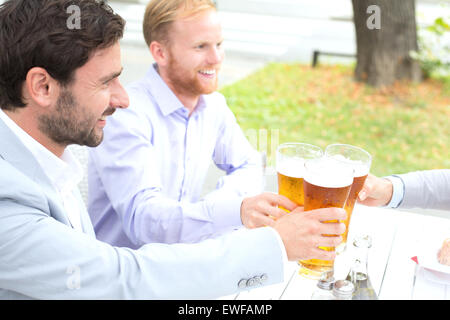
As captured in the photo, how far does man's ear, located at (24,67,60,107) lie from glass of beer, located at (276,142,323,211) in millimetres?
591

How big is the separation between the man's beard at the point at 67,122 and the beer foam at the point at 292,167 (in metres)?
0.52

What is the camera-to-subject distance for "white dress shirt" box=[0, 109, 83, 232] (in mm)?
1272

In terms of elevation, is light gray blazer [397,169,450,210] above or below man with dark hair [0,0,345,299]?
below

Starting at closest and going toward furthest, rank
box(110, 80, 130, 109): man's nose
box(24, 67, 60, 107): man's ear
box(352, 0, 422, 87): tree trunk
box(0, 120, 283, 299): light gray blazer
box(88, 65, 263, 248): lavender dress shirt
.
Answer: box(0, 120, 283, 299): light gray blazer
box(24, 67, 60, 107): man's ear
box(110, 80, 130, 109): man's nose
box(88, 65, 263, 248): lavender dress shirt
box(352, 0, 422, 87): tree trunk

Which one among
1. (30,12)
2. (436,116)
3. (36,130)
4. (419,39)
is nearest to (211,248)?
(36,130)

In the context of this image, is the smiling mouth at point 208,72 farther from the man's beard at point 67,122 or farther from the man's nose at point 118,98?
the man's beard at point 67,122

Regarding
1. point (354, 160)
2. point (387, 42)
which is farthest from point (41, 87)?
point (387, 42)

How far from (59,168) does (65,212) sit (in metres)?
0.17

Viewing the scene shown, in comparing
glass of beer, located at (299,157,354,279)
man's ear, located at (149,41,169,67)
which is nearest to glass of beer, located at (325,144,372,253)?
glass of beer, located at (299,157,354,279)

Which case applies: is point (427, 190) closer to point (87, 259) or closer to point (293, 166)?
point (293, 166)

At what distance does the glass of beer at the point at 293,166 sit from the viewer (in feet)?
4.38

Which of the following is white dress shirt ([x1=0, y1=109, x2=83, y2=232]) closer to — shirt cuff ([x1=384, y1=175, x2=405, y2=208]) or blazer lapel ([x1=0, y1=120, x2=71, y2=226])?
blazer lapel ([x1=0, y1=120, x2=71, y2=226])

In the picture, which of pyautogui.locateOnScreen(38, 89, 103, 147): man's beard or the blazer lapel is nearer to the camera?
the blazer lapel
